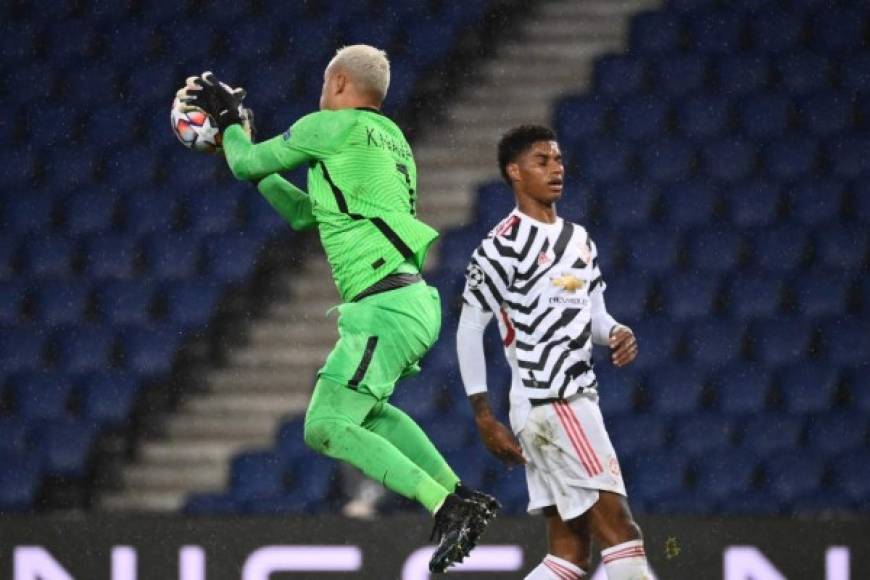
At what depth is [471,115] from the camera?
638 cm

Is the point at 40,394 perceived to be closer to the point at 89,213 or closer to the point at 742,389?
the point at 89,213

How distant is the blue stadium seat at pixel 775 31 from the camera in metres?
6.14

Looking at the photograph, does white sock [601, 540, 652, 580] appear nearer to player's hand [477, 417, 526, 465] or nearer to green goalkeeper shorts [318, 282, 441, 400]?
player's hand [477, 417, 526, 465]

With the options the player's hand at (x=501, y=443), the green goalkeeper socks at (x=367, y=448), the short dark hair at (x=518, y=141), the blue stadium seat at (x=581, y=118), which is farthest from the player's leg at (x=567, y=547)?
the blue stadium seat at (x=581, y=118)

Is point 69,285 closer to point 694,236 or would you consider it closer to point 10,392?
point 10,392

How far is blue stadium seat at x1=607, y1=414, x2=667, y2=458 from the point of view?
5520mm

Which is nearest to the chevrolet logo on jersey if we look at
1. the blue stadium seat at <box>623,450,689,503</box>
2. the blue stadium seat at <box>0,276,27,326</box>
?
the blue stadium seat at <box>623,450,689,503</box>

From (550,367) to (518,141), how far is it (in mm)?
607

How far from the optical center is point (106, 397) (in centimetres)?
581

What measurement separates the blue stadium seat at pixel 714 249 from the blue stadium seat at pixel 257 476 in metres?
1.76

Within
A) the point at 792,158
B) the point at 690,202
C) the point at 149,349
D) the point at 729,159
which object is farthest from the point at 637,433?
the point at 149,349

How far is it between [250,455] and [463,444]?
820 millimetres

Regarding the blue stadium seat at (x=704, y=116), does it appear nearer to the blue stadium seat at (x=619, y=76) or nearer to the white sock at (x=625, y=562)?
the blue stadium seat at (x=619, y=76)

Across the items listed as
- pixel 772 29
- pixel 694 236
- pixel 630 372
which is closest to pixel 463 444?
pixel 630 372
